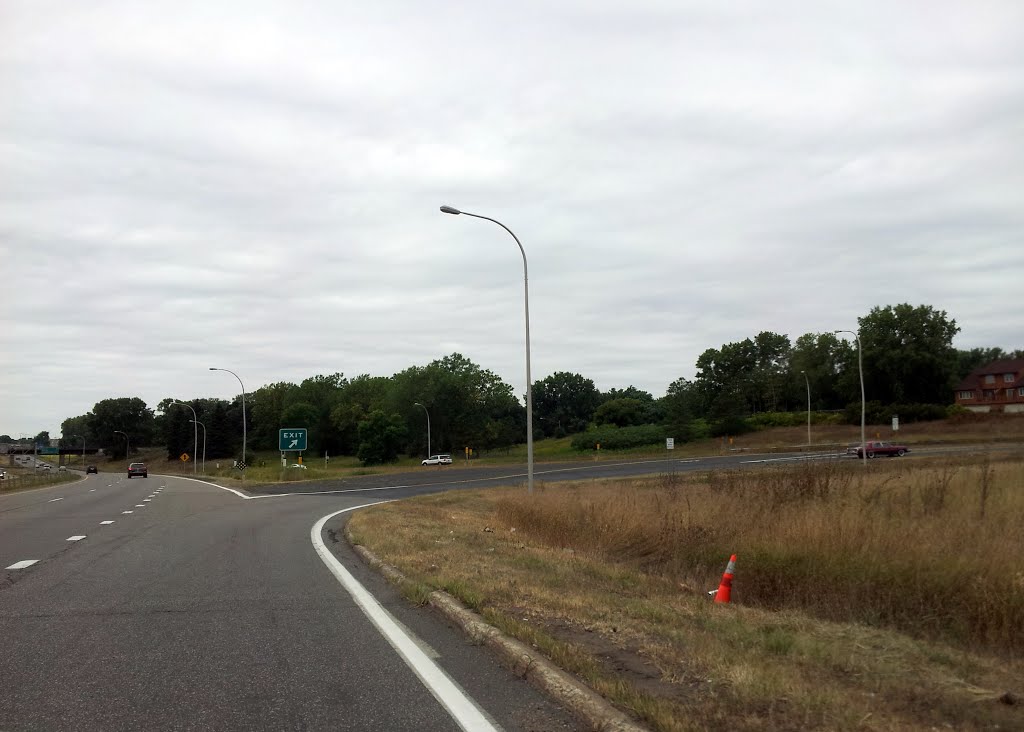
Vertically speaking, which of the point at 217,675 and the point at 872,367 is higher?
the point at 872,367

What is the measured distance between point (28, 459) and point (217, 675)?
699 feet

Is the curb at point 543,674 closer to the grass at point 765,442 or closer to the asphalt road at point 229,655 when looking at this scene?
the asphalt road at point 229,655

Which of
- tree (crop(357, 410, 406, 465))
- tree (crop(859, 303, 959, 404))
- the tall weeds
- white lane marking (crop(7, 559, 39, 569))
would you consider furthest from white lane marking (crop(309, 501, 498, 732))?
tree (crop(859, 303, 959, 404))

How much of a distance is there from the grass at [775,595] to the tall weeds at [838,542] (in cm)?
3

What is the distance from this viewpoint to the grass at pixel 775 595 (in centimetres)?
514

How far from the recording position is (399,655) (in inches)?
270

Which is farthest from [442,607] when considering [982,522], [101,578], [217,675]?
[982,522]

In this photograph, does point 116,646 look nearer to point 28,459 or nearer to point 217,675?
point 217,675

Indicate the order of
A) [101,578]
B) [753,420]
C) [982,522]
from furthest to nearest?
[753,420], [982,522], [101,578]

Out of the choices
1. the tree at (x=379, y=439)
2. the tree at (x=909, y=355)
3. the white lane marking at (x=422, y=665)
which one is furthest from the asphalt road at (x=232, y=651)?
the tree at (x=909, y=355)

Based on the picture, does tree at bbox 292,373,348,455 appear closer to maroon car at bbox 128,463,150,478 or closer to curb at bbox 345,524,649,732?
maroon car at bbox 128,463,150,478

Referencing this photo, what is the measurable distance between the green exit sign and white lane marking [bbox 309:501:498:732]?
4642 centimetres

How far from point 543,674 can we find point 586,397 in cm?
18612

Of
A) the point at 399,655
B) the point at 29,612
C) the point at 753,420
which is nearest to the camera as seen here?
the point at 399,655
